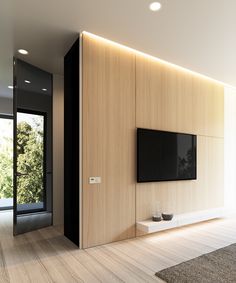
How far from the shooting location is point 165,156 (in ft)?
13.9

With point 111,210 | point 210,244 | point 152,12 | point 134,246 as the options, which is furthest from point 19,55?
point 210,244

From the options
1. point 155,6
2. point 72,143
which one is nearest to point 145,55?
point 155,6

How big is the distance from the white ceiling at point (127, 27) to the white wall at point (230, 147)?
1.81 m

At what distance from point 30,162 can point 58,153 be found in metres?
0.59

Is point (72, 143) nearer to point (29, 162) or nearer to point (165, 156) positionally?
point (29, 162)

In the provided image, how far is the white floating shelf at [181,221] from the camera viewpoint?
3635 mm

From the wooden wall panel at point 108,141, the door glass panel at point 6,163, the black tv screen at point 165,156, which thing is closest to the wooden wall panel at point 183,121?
the black tv screen at point 165,156

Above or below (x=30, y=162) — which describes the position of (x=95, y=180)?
below

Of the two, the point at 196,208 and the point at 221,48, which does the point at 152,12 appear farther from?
the point at 196,208

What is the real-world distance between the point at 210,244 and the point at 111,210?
1.58 meters

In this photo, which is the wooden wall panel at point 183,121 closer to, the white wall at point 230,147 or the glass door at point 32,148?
the white wall at point 230,147

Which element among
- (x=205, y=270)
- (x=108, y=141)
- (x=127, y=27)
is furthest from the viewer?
(x=108, y=141)

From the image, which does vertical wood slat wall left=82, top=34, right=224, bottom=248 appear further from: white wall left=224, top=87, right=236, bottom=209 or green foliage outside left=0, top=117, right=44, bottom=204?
green foliage outside left=0, top=117, right=44, bottom=204

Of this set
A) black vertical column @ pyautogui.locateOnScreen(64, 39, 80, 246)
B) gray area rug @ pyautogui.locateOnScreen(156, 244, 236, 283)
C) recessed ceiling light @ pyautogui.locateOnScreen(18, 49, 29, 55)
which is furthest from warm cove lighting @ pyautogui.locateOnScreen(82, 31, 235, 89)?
gray area rug @ pyautogui.locateOnScreen(156, 244, 236, 283)
